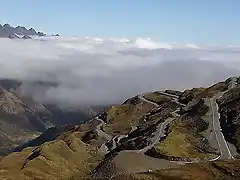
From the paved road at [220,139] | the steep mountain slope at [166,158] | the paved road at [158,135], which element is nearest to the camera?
the steep mountain slope at [166,158]

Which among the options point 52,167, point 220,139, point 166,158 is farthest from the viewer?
point 52,167

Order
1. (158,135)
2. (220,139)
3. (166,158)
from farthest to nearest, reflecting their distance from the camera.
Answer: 1. (158,135)
2. (220,139)
3. (166,158)

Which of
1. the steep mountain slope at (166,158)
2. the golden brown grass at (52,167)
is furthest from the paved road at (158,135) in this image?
the golden brown grass at (52,167)

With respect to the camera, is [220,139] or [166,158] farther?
[220,139]

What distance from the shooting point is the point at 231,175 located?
10544 cm

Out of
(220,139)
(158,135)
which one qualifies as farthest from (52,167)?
(220,139)

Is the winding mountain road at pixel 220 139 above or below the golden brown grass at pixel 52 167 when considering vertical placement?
above

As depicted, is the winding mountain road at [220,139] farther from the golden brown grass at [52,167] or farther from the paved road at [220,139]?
the golden brown grass at [52,167]

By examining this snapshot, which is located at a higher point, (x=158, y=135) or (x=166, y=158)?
(x=158, y=135)

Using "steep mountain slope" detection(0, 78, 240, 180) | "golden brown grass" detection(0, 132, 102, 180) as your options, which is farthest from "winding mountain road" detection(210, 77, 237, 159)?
"golden brown grass" detection(0, 132, 102, 180)

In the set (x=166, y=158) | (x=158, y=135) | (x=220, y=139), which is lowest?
(x=166, y=158)

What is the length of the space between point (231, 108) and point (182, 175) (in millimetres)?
95392

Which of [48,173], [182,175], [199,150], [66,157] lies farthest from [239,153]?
[66,157]

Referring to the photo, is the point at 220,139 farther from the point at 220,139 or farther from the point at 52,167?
the point at 52,167
